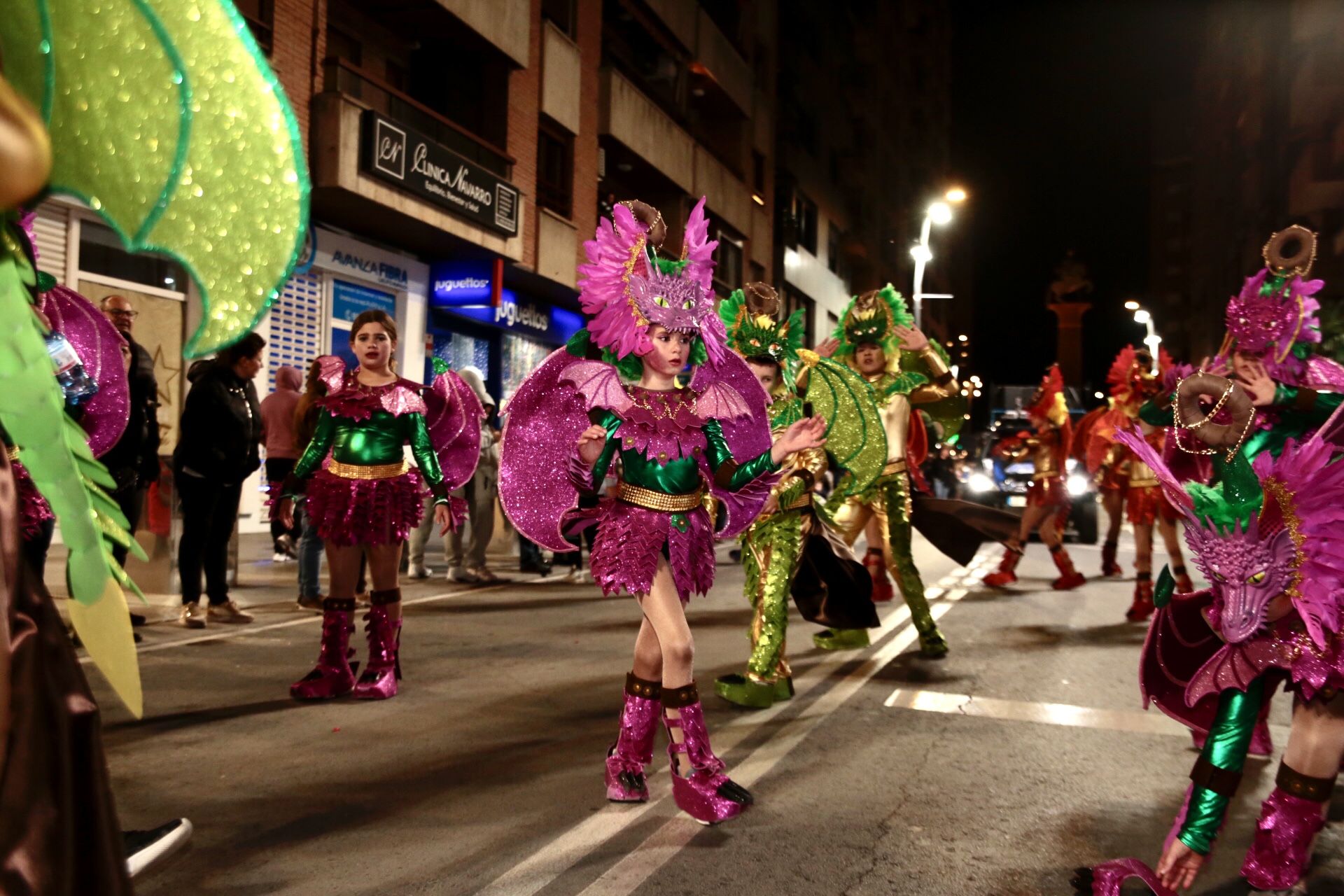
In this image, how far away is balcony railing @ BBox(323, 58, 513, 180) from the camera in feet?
47.7

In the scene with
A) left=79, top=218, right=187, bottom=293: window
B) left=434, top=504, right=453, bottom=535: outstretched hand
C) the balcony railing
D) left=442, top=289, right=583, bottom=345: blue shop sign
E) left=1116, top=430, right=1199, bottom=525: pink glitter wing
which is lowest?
left=434, top=504, right=453, bottom=535: outstretched hand

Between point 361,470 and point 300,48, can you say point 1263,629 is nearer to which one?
point 361,470

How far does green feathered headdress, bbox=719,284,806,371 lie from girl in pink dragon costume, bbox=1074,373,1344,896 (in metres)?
2.72

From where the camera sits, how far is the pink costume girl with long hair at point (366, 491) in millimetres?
5684

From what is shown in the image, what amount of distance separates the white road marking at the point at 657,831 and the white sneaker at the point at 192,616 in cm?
433

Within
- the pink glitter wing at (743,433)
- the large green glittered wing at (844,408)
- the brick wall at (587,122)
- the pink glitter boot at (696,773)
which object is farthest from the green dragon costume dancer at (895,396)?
the brick wall at (587,122)

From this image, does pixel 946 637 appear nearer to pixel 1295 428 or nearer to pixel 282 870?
pixel 1295 428

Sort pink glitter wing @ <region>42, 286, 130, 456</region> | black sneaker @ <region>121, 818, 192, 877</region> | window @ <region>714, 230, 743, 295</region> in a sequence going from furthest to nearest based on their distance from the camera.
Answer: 1. window @ <region>714, 230, 743, 295</region>
2. pink glitter wing @ <region>42, 286, 130, 456</region>
3. black sneaker @ <region>121, 818, 192, 877</region>

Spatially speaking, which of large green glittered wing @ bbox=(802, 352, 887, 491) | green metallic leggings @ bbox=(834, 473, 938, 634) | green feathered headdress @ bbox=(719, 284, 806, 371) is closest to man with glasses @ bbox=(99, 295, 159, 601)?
green feathered headdress @ bbox=(719, 284, 806, 371)

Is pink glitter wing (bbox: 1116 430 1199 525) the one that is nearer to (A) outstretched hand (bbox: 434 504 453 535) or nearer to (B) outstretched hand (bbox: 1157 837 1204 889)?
(B) outstretched hand (bbox: 1157 837 1204 889)

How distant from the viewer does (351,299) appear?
16.3 m

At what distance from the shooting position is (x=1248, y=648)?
327 cm

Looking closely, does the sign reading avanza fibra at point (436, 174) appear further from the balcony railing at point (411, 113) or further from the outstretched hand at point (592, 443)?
the outstretched hand at point (592, 443)

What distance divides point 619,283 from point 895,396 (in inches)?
153
